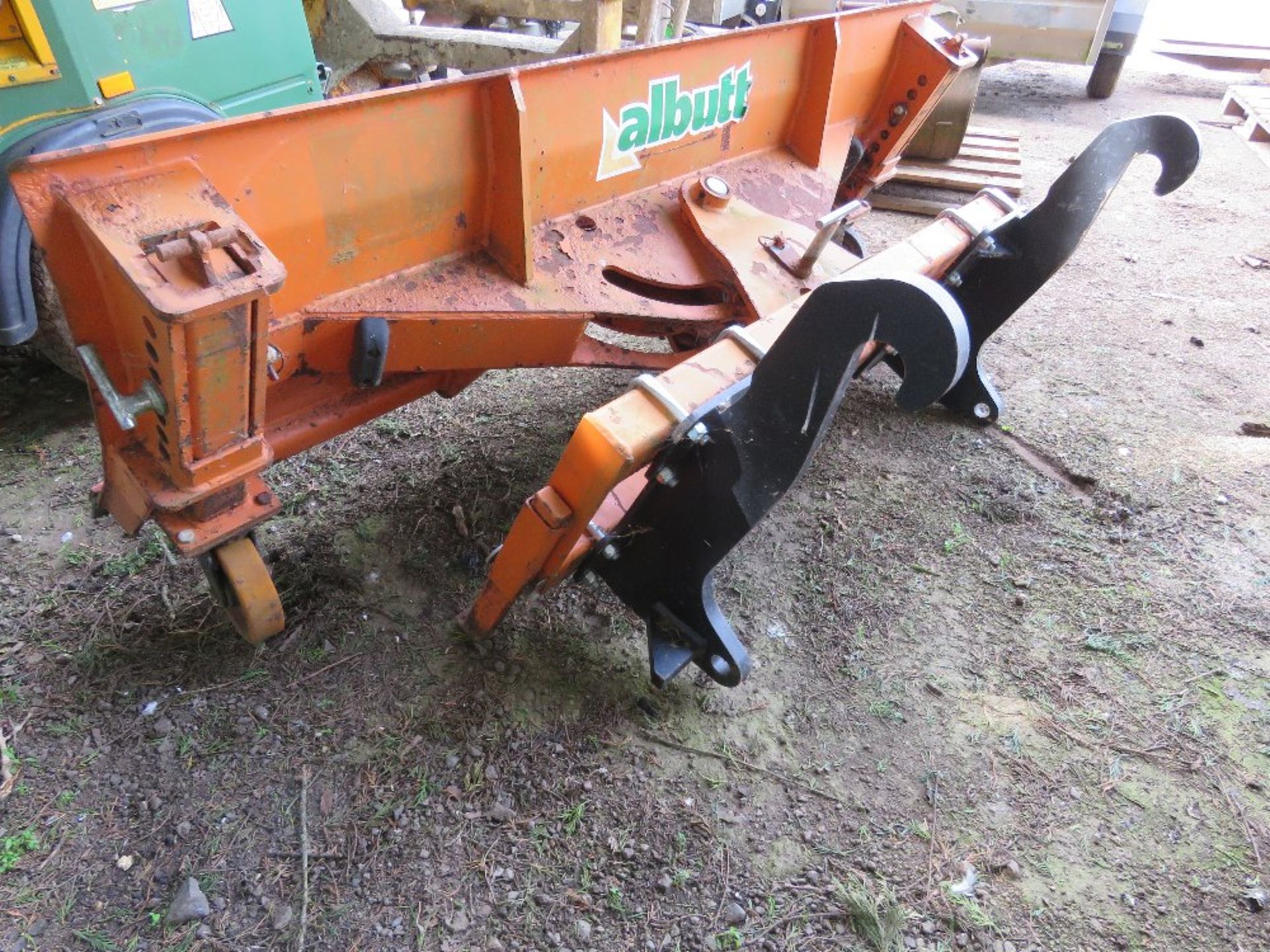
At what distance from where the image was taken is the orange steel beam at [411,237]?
1424 mm

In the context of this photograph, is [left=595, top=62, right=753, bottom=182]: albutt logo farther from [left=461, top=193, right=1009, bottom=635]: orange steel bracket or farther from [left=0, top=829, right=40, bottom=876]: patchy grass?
[left=0, top=829, right=40, bottom=876]: patchy grass

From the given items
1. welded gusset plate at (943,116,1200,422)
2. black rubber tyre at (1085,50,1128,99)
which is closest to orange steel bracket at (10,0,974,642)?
welded gusset plate at (943,116,1200,422)

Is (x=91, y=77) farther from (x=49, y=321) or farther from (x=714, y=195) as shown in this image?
(x=714, y=195)

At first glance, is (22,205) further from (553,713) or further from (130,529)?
(553,713)

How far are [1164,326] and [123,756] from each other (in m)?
4.79

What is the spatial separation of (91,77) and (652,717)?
8.10ft

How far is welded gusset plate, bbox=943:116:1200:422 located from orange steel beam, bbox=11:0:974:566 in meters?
0.65

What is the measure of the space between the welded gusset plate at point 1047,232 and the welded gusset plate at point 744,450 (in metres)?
1.49

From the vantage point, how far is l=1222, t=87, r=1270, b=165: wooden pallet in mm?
6852

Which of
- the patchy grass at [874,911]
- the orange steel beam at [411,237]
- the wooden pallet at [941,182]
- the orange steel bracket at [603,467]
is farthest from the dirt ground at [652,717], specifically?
the wooden pallet at [941,182]

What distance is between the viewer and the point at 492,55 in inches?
153

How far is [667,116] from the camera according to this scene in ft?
8.08

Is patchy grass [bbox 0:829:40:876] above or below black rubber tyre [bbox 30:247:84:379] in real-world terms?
below

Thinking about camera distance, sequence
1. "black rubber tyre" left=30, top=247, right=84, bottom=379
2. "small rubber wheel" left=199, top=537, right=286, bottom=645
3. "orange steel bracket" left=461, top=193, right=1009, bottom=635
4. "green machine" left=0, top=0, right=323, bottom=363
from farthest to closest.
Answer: "black rubber tyre" left=30, top=247, right=84, bottom=379 → "green machine" left=0, top=0, right=323, bottom=363 → "small rubber wheel" left=199, top=537, right=286, bottom=645 → "orange steel bracket" left=461, top=193, right=1009, bottom=635
